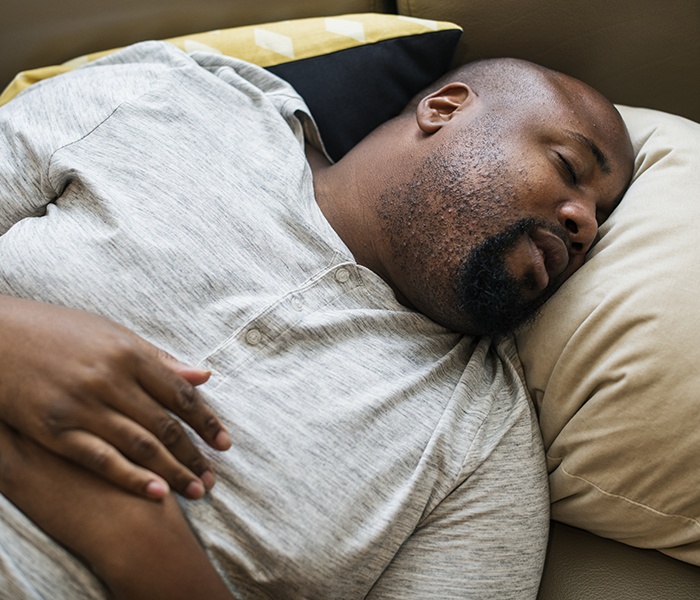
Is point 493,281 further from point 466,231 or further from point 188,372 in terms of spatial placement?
point 188,372

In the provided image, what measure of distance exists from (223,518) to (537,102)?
2.54ft

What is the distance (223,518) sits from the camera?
0.81 metres

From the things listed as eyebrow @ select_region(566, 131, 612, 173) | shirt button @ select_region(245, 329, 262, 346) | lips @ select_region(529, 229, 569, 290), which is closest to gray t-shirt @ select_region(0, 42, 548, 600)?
shirt button @ select_region(245, 329, 262, 346)

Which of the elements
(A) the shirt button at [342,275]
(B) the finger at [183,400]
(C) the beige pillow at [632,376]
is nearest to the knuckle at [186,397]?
(B) the finger at [183,400]

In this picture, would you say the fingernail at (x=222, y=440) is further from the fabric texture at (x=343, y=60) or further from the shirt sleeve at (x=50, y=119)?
the fabric texture at (x=343, y=60)

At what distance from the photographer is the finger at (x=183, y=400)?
76cm

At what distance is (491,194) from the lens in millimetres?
990

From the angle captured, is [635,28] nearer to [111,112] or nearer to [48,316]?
[111,112]

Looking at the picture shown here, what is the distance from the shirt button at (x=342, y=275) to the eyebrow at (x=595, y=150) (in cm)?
41

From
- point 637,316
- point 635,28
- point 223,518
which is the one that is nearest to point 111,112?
point 223,518

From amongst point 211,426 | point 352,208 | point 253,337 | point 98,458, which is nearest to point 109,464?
point 98,458

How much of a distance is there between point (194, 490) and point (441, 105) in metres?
0.73

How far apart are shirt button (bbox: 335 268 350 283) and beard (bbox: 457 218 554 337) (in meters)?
0.16

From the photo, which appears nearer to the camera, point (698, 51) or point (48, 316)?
point (48, 316)
